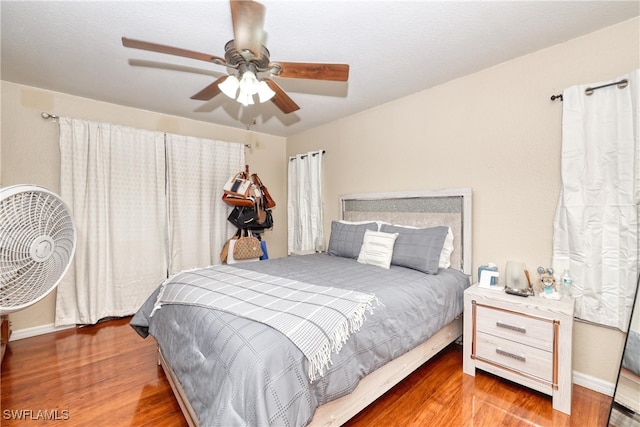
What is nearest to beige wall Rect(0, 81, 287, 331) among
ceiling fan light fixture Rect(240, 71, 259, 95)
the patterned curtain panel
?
the patterned curtain panel

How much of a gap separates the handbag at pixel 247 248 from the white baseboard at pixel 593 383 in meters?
3.22

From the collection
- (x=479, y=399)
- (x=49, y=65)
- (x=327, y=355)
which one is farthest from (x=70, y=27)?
(x=479, y=399)

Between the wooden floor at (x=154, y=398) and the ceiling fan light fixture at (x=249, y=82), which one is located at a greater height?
the ceiling fan light fixture at (x=249, y=82)

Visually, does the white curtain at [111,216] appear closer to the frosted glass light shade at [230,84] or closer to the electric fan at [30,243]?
the electric fan at [30,243]

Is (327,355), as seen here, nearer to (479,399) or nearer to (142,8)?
(479,399)

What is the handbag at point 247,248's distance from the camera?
369 cm

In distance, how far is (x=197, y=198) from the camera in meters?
3.77

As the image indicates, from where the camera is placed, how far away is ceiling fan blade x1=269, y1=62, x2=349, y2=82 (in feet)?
5.41

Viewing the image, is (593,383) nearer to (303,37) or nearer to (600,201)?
(600,201)

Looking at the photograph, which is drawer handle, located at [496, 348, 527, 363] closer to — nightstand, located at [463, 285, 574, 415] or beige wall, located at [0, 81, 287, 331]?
nightstand, located at [463, 285, 574, 415]

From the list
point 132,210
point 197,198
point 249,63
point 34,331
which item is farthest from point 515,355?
point 34,331

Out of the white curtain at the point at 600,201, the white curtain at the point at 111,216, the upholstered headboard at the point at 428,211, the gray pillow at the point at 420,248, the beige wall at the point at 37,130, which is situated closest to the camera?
the white curtain at the point at 600,201

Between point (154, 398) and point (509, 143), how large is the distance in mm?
3169

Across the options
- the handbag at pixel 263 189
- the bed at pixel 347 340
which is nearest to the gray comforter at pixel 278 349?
the bed at pixel 347 340
